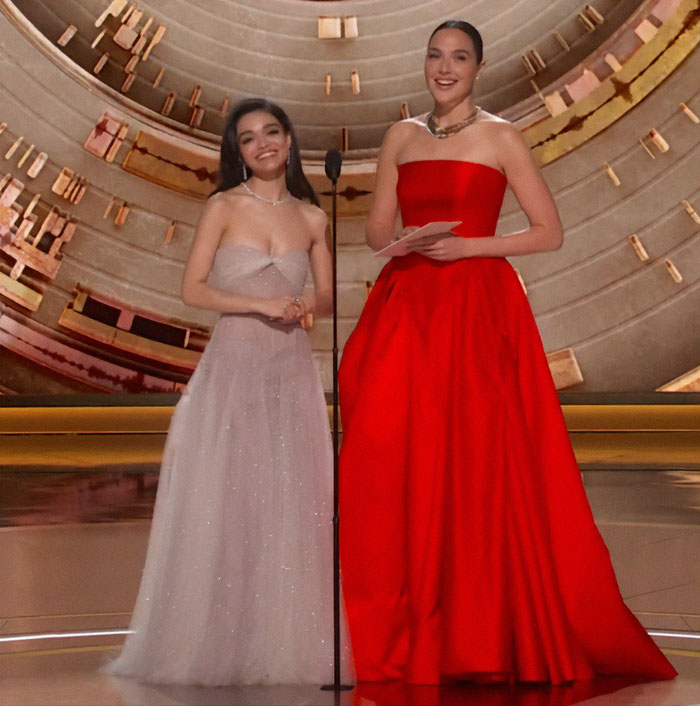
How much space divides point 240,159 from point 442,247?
0.53 m

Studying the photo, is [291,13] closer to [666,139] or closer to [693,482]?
[666,139]

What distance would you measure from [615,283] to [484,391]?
14.9 feet

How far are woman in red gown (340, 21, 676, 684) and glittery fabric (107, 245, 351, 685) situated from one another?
0.09 meters

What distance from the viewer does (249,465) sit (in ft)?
8.84

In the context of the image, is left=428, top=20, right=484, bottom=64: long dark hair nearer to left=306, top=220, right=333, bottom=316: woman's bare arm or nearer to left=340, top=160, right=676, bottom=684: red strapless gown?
left=340, top=160, right=676, bottom=684: red strapless gown

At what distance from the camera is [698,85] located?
275 inches

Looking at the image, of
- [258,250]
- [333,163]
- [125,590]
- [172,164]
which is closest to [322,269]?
[258,250]

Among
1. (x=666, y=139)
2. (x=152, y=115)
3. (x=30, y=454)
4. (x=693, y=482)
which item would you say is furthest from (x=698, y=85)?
(x=30, y=454)

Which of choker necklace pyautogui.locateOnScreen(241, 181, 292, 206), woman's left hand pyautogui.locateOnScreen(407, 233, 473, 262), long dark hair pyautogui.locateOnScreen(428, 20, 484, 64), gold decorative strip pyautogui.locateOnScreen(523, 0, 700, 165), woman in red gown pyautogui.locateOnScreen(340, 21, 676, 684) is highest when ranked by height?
gold decorative strip pyautogui.locateOnScreen(523, 0, 700, 165)

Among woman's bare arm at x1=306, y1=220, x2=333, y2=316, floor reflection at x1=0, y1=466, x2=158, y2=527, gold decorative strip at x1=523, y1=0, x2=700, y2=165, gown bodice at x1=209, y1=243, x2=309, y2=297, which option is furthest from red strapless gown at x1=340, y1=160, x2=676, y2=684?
gold decorative strip at x1=523, y1=0, x2=700, y2=165

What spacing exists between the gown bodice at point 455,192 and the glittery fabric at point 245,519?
1.00ft

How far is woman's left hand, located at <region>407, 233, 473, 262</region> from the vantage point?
2.69 m

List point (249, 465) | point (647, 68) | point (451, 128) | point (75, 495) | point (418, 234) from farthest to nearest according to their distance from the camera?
point (647, 68) < point (75, 495) < point (451, 128) < point (249, 465) < point (418, 234)

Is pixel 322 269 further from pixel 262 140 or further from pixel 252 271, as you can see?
pixel 262 140
